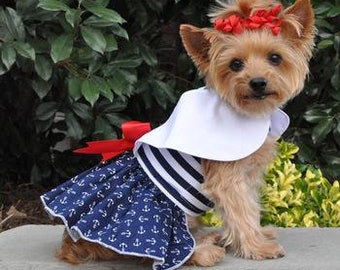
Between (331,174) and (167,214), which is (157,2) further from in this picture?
(167,214)

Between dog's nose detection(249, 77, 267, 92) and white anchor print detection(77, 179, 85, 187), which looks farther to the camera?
white anchor print detection(77, 179, 85, 187)

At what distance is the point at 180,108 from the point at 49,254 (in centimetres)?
92

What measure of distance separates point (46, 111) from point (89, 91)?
73 centimetres

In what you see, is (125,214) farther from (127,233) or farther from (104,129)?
(104,129)

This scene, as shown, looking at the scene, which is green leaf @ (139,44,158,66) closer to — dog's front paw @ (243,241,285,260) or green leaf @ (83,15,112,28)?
green leaf @ (83,15,112,28)

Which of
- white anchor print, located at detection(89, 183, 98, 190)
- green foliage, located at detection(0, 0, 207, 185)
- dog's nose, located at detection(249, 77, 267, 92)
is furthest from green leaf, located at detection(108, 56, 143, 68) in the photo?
dog's nose, located at detection(249, 77, 267, 92)

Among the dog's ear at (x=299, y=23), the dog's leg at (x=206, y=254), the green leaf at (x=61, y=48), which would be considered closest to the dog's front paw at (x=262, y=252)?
the dog's leg at (x=206, y=254)

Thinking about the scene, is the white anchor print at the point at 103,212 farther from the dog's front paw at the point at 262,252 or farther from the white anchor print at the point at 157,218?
the dog's front paw at the point at 262,252

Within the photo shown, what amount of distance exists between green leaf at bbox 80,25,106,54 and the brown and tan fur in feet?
2.51

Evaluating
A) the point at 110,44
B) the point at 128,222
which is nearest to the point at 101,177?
the point at 128,222

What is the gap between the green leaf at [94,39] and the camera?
4.14 m

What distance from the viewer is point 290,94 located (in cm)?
349

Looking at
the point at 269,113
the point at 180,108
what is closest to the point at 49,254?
the point at 180,108

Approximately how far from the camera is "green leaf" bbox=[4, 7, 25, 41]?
4.30m
